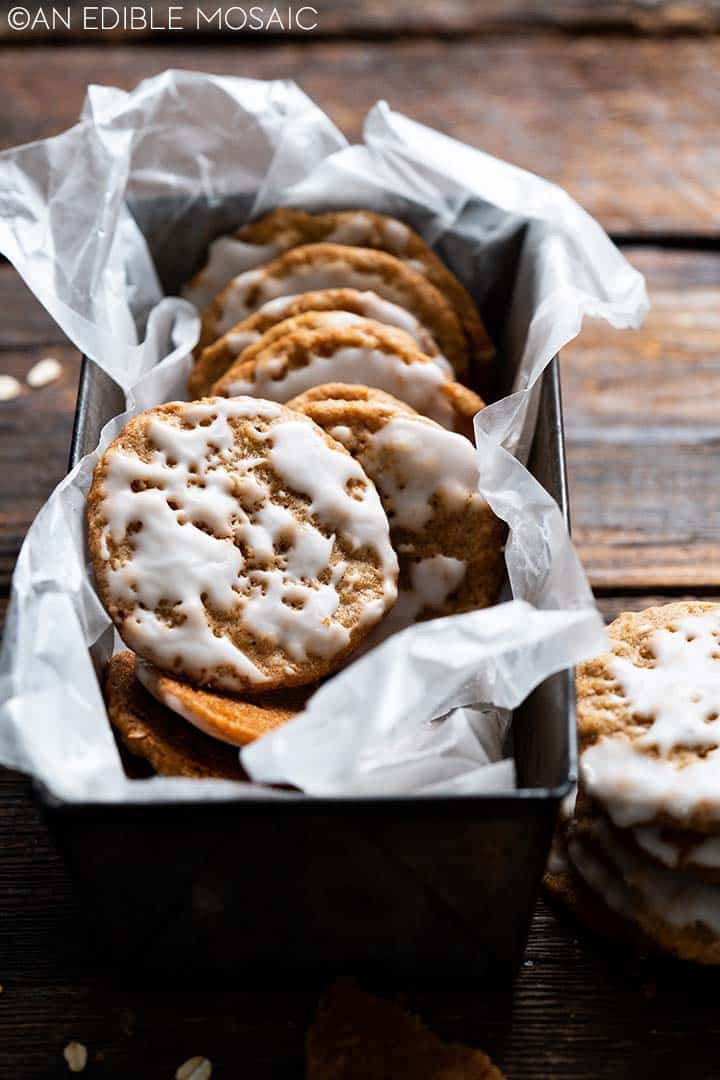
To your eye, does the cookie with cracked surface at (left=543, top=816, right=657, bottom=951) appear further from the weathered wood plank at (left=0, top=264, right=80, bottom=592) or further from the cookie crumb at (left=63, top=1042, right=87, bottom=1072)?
the weathered wood plank at (left=0, top=264, right=80, bottom=592)

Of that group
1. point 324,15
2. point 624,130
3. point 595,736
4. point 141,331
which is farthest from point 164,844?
point 324,15

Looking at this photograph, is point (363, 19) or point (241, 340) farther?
point (363, 19)

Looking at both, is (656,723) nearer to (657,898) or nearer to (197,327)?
(657,898)

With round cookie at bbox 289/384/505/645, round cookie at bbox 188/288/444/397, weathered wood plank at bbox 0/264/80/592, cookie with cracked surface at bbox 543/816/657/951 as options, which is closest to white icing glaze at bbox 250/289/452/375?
round cookie at bbox 188/288/444/397

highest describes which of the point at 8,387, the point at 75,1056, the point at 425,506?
the point at 425,506

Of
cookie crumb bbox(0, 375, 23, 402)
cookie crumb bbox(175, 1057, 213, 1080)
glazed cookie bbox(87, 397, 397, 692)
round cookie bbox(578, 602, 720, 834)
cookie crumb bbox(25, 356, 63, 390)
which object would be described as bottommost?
cookie crumb bbox(175, 1057, 213, 1080)

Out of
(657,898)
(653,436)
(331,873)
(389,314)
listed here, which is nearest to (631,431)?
(653,436)

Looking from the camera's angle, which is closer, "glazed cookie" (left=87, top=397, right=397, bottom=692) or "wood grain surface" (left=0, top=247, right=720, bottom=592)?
"glazed cookie" (left=87, top=397, right=397, bottom=692)
